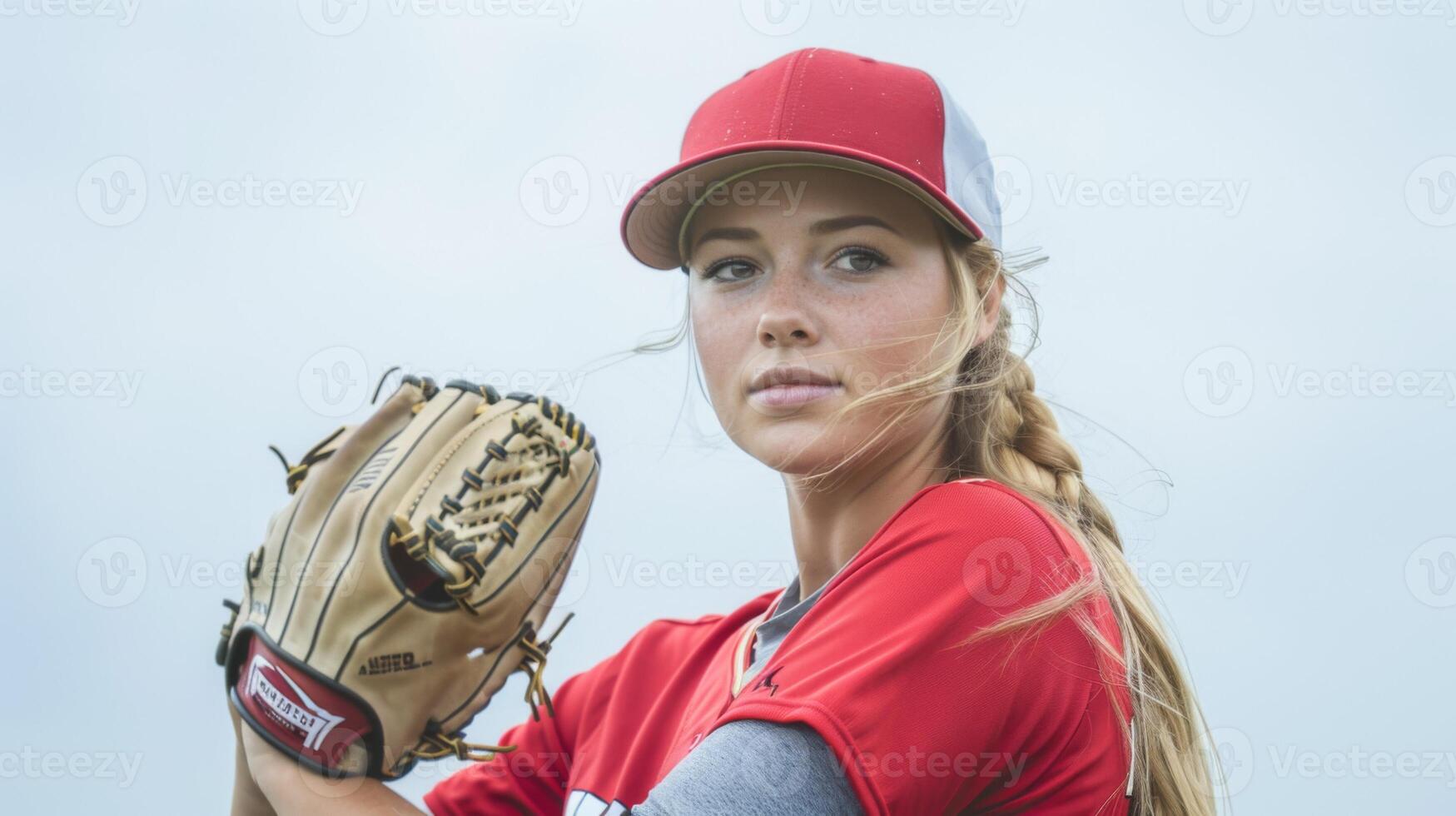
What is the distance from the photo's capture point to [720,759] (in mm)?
1559

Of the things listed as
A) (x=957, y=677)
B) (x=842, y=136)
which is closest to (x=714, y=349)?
(x=842, y=136)

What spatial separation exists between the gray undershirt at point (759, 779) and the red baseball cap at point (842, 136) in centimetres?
97

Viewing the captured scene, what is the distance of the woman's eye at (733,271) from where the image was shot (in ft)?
7.51

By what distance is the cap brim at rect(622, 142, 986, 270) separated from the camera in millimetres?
2125

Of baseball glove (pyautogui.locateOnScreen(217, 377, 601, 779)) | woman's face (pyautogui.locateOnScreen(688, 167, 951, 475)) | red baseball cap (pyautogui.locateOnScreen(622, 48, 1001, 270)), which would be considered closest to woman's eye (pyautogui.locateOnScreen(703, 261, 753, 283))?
woman's face (pyautogui.locateOnScreen(688, 167, 951, 475))

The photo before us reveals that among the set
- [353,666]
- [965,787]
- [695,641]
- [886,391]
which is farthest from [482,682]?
[965,787]

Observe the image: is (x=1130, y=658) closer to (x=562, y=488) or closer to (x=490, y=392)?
(x=562, y=488)

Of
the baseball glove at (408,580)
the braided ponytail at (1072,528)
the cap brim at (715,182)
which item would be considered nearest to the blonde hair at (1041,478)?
the braided ponytail at (1072,528)

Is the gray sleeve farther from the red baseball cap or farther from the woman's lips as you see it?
the red baseball cap

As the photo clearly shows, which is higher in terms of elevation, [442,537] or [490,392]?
[490,392]

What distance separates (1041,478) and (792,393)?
460 millimetres

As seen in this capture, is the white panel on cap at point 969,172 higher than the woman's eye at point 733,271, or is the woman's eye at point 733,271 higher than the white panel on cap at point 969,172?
the white panel on cap at point 969,172

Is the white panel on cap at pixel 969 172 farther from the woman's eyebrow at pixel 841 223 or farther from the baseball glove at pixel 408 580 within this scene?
the baseball glove at pixel 408 580

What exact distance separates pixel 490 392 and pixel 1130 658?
143cm
